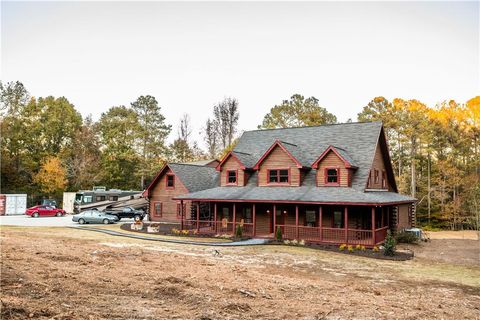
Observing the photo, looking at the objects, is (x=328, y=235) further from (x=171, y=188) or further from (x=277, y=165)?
(x=171, y=188)

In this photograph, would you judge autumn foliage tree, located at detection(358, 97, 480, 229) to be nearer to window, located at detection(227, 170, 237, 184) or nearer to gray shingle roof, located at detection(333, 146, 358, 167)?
gray shingle roof, located at detection(333, 146, 358, 167)

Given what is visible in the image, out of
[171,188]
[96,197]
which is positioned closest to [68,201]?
[96,197]

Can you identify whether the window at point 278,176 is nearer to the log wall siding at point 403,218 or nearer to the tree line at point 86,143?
the log wall siding at point 403,218

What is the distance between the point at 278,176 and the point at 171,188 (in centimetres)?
1262

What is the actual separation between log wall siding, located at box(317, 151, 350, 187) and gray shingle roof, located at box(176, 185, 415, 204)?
75 centimetres

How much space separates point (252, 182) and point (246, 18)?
535 inches

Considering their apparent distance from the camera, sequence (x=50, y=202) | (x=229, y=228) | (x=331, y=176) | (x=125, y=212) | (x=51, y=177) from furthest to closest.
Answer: (x=51, y=177) < (x=50, y=202) < (x=125, y=212) < (x=229, y=228) < (x=331, y=176)

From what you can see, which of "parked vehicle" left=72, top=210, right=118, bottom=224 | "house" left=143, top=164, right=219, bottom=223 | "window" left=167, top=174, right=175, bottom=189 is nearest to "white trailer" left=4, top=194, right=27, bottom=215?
"parked vehicle" left=72, top=210, right=118, bottom=224

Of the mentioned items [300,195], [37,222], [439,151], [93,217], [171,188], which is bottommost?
[37,222]

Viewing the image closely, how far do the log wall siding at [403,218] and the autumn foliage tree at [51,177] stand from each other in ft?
159

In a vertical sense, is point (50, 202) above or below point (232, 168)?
below

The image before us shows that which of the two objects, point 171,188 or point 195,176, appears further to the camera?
point 195,176

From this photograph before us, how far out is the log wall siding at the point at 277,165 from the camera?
3103 cm

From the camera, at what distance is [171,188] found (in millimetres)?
38969
